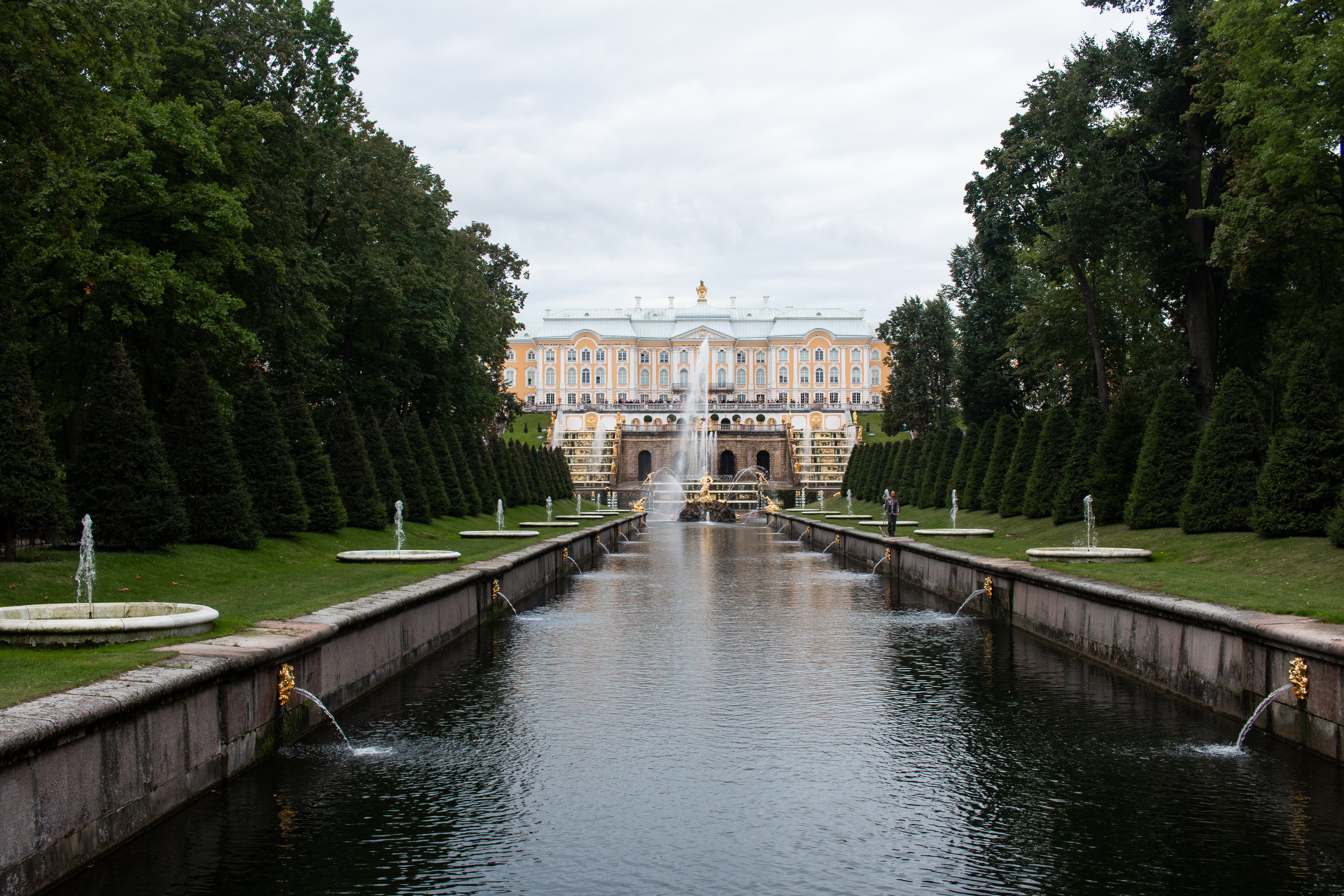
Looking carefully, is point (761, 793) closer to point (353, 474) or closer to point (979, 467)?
point (353, 474)

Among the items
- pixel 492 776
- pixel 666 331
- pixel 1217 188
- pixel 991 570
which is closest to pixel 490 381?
pixel 1217 188

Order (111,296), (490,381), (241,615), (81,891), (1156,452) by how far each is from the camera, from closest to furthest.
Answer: (81,891)
(241,615)
(111,296)
(1156,452)
(490,381)

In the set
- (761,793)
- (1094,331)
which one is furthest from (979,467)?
(761,793)

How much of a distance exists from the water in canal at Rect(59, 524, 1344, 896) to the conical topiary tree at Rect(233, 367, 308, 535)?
8.63 metres

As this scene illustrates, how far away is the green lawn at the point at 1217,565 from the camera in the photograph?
9.57 metres

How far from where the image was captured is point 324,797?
6219 mm

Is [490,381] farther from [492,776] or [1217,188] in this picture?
[492,776]

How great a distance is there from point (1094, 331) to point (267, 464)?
72.9ft

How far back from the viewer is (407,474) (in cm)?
2578

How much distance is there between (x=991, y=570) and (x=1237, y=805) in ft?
26.1

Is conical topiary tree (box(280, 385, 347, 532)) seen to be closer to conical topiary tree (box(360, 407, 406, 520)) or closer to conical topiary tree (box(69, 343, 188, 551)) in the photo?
conical topiary tree (box(360, 407, 406, 520))

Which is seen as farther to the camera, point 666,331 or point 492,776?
point 666,331

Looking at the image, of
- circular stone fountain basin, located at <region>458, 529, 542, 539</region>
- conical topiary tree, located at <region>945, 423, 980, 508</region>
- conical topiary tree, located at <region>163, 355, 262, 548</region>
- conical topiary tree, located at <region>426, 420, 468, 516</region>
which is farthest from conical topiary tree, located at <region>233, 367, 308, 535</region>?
conical topiary tree, located at <region>945, 423, 980, 508</region>

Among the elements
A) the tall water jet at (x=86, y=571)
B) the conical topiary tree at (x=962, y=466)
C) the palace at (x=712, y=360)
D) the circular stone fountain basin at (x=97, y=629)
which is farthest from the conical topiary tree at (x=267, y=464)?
the palace at (x=712, y=360)
